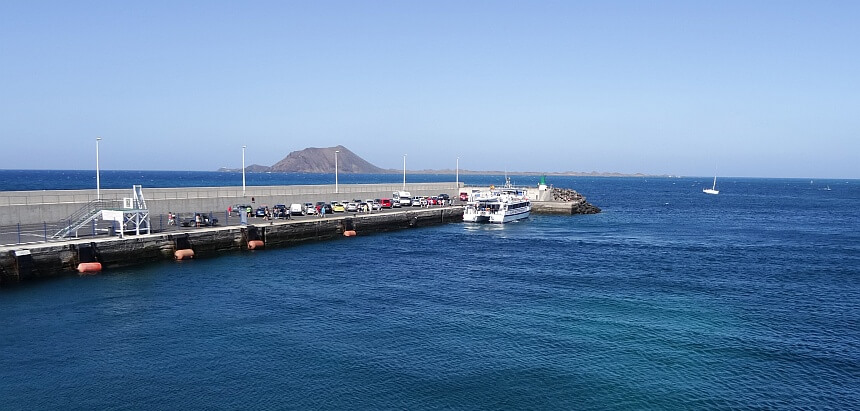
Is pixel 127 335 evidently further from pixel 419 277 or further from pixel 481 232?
pixel 481 232

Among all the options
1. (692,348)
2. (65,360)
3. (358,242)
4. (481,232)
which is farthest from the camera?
(481,232)

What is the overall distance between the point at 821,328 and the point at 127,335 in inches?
1434

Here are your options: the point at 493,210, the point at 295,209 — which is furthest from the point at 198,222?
the point at 493,210

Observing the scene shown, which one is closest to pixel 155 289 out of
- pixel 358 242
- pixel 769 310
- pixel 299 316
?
pixel 299 316

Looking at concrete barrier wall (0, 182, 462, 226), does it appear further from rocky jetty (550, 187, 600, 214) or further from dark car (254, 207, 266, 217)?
rocky jetty (550, 187, 600, 214)

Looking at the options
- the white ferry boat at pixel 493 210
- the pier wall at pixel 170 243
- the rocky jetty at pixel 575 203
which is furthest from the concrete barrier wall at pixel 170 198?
the rocky jetty at pixel 575 203

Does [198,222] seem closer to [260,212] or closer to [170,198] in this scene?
[170,198]

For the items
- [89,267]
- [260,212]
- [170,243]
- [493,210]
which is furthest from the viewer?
[493,210]

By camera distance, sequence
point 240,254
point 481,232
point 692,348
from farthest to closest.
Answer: point 481,232
point 240,254
point 692,348

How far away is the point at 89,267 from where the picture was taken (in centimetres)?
4372

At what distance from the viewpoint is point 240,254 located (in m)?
56.2

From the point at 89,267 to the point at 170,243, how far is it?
26.0ft

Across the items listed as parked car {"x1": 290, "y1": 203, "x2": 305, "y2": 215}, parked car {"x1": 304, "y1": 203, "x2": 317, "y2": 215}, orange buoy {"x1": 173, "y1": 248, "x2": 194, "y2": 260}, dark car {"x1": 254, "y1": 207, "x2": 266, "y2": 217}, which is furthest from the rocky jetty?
orange buoy {"x1": 173, "y1": 248, "x2": 194, "y2": 260}

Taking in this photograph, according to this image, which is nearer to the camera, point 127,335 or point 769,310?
point 127,335
